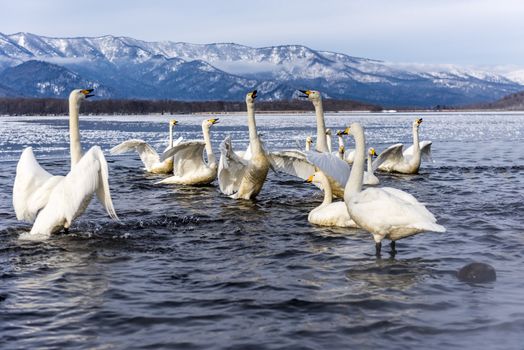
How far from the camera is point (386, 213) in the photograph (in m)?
8.35

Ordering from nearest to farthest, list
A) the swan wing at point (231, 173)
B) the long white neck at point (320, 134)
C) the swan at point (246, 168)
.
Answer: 1. the swan at point (246, 168)
2. the swan wing at point (231, 173)
3. the long white neck at point (320, 134)

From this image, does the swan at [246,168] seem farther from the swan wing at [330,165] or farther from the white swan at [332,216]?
the white swan at [332,216]

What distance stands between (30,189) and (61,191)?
1.39m

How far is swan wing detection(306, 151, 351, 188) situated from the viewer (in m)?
11.7

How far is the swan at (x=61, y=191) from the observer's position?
29.3 feet

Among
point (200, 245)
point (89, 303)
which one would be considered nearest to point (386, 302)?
point (89, 303)

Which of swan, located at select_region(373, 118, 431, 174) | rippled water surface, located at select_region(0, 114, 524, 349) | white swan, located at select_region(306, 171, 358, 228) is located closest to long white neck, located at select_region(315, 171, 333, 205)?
white swan, located at select_region(306, 171, 358, 228)

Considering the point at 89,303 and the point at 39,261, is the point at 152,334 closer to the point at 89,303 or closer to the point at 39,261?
the point at 89,303

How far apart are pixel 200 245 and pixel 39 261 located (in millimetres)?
2292

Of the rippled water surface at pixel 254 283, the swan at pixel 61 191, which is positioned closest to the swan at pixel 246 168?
the rippled water surface at pixel 254 283

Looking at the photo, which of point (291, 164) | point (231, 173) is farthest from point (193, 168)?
point (291, 164)

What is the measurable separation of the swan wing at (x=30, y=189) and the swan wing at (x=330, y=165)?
14.2 ft

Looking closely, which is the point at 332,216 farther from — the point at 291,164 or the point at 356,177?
the point at 291,164

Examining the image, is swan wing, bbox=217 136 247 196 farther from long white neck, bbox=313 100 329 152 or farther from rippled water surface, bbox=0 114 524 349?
long white neck, bbox=313 100 329 152
